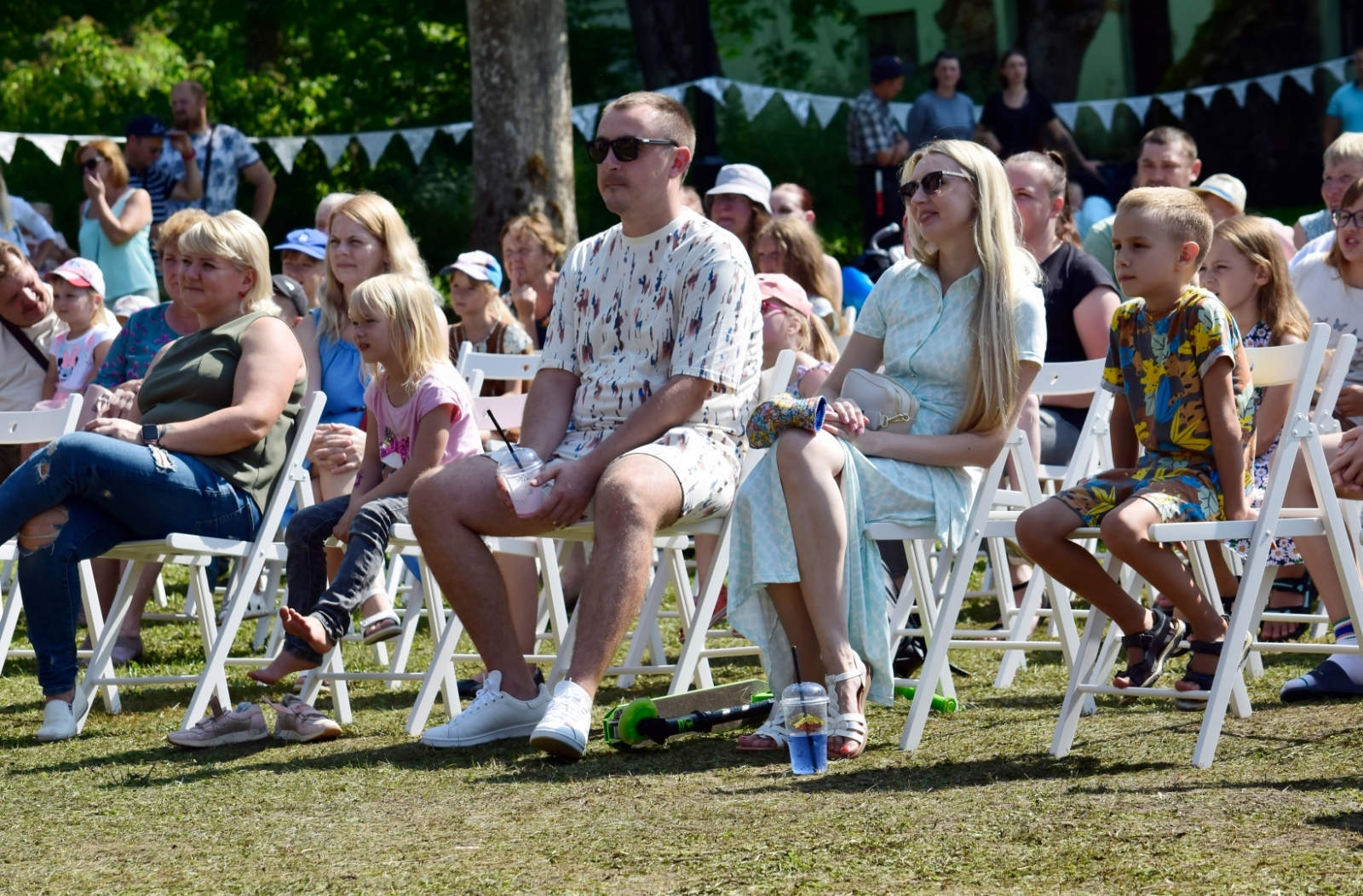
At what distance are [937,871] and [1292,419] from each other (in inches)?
69.3

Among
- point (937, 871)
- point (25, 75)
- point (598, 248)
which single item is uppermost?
point (25, 75)

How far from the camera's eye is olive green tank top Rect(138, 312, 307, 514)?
5.11 meters

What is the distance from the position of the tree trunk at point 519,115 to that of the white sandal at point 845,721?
831 cm

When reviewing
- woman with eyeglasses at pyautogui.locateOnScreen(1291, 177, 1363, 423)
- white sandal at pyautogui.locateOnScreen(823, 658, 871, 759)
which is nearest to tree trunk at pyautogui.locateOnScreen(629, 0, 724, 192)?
woman with eyeglasses at pyautogui.locateOnScreen(1291, 177, 1363, 423)

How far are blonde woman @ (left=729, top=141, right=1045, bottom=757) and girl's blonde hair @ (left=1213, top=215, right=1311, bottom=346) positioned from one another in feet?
3.04

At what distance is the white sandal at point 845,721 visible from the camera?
4036mm

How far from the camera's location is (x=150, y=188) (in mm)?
10992

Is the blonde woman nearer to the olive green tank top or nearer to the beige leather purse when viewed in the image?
the beige leather purse

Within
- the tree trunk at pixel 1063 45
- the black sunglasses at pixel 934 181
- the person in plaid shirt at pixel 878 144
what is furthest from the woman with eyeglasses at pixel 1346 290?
the tree trunk at pixel 1063 45

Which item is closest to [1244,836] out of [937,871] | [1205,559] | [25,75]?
[937,871]

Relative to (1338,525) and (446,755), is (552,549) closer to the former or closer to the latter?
(446,755)

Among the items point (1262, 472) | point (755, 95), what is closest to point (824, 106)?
point (755, 95)

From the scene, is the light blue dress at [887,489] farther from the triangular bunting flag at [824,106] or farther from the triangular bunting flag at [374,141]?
the triangular bunting flag at [374,141]

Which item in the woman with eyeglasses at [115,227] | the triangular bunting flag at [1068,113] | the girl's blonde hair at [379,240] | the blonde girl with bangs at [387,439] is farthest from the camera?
the triangular bunting flag at [1068,113]
